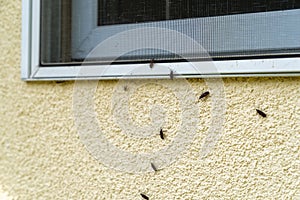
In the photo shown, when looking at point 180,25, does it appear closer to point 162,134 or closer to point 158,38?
point 158,38

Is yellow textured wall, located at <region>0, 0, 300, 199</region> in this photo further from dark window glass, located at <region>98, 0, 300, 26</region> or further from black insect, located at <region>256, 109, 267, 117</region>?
dark window glass, located at <region>98, 0, 300, 26</region>

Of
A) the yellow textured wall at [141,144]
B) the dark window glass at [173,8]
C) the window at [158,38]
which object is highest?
the dark window glass at [173,8]

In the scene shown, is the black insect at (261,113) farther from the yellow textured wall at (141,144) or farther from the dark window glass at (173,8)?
the dark window glass at (173,8)

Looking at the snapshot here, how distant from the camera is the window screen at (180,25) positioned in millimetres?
818

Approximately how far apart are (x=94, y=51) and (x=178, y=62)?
0.25m

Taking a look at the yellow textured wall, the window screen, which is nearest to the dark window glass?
the window screen

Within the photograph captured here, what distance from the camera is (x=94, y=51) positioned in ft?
3.38

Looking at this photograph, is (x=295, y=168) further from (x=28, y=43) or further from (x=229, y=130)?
(x=28, y=43)

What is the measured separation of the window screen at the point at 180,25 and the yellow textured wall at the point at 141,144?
8 cm

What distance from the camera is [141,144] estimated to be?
37.8 inches

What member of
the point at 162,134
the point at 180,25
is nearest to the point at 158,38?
the point at 180,25

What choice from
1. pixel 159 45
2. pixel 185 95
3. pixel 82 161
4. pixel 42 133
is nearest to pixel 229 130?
pixel 185 95

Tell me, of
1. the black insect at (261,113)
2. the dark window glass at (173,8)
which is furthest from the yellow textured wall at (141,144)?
the dark window glass at (173,8)

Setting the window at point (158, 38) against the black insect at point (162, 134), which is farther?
the black insect at point (162, 134)
